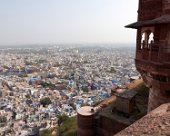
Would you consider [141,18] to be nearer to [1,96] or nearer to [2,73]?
[1,96]

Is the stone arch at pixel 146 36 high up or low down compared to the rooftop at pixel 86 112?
up

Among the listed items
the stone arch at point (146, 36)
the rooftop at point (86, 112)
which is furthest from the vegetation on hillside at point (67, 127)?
the stone arch at point (146, 36)

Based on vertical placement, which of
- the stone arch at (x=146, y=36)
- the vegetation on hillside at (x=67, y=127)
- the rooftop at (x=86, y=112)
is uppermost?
the stone arch at (x=146, y=36)

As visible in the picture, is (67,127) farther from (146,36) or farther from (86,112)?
(146,36)

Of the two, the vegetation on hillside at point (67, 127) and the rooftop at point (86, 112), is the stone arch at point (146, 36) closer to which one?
the rooftop at point (86, 112)

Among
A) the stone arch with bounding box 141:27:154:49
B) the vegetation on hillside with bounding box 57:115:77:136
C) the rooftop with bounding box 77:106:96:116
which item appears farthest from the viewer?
the vegetation on hillside with bounding box 57:115:77:136

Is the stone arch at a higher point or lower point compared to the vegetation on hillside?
higher

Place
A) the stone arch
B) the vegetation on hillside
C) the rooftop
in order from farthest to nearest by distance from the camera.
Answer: the vegetation on hillside < the rooftop < the stone arch

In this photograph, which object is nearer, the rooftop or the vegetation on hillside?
A: the rooftop

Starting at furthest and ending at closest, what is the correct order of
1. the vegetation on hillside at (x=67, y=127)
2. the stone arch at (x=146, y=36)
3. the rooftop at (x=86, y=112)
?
the vegetation on hillside at (x=67, y=127), the rooftop at (x=86, y=112), the stone arch at (x=146, y=36)

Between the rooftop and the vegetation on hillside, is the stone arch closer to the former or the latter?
the rooftop

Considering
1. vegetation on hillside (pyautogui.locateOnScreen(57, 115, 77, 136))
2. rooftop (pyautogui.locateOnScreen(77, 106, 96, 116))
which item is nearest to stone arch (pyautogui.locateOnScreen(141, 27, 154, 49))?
rooftop (pyautogui.locateOnScreen(77, 106, 96, 116))

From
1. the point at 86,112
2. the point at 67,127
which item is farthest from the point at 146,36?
the point at 67,127

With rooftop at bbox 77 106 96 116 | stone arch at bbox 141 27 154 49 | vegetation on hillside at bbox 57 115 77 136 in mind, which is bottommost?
vegetation on hillside at bbox 57 115 77 136
